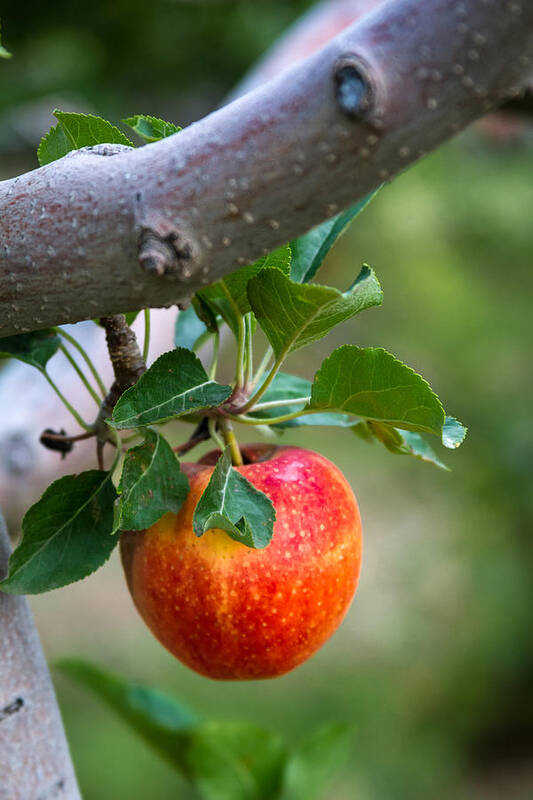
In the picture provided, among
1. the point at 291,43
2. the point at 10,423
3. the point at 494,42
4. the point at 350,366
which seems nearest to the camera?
the point at 494,42

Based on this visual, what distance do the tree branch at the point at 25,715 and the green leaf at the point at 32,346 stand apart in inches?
4.2

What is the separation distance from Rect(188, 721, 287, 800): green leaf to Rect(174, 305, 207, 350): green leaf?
1.23 feet

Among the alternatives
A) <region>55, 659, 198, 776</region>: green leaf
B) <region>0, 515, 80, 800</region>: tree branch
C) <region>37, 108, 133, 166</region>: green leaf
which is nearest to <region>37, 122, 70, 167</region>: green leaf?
Answer: <region>37, 108, 133, 166</region>: green leaf

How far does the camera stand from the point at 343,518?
19.1 inches

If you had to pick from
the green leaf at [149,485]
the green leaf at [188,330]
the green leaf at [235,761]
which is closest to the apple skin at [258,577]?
the green leaf at [149,485]

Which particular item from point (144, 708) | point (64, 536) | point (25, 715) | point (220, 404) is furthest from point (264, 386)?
point (144, 708)

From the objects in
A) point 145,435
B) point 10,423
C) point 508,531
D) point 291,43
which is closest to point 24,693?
point 145,435

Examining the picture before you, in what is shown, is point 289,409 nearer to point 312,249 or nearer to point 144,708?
point 312,249

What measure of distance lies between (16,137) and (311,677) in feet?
5.62

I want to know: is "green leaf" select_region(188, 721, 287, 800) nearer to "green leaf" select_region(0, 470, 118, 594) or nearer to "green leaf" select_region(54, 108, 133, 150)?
"green leaf" select_region(0, 470, 118, 594)

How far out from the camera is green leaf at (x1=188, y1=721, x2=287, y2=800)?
0.75 m

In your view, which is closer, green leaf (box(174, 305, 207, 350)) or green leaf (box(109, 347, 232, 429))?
green leaf (box(109, 347, 232, 429))

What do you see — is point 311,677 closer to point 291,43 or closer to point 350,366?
point 291,43

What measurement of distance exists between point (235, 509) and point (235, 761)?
17.7 inches
